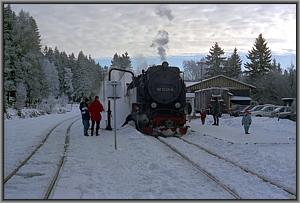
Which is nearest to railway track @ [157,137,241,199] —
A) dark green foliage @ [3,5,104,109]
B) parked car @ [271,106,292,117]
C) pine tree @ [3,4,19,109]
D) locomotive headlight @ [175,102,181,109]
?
locomotive headlight @ [175,102,181,109]

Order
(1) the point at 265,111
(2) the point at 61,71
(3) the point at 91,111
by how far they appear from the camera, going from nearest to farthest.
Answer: (3) the point at 91,111 < (1) the point at 265,111 < (2) the point at 61,71

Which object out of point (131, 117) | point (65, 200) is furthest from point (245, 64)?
point (65, 200)

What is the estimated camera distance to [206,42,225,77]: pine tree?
102 meters

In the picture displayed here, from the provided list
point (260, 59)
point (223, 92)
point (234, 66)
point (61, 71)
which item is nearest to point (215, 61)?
point (234, 66)

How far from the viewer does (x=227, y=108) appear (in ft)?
195

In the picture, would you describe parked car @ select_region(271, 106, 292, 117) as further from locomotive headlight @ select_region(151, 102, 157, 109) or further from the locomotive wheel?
locomotive headlight @ select_region(151, 102, 157, 109)

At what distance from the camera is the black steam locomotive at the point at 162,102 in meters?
22.1

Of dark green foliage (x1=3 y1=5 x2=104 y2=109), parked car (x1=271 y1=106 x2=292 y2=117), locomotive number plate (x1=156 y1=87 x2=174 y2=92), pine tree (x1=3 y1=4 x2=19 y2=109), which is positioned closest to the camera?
locomotive number plate (x1=156 y1=87 x2=174 y2=92)

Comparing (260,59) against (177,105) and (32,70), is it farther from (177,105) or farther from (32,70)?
(177,105)

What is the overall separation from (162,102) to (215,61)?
275 ft

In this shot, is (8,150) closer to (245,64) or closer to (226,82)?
(226,82)

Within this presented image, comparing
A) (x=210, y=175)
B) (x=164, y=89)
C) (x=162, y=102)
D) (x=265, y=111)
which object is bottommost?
(x=210, y=175)

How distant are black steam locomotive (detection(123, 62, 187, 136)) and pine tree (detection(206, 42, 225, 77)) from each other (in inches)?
3132

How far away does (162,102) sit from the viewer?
22359mm
